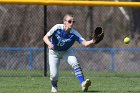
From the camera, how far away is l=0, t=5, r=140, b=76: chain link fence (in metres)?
17.0

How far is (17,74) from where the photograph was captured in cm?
1462

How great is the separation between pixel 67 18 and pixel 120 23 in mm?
13507

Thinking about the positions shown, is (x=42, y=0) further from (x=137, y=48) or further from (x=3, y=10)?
(x=3, y=10)

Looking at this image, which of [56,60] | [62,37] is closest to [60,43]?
[62,37]

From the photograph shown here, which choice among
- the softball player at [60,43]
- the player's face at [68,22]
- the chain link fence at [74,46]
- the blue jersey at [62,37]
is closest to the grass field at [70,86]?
the softball player at [60,43]

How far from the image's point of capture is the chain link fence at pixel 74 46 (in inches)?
667

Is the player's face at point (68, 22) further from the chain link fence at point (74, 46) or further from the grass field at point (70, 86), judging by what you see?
the chain link fence at point (74, 46)

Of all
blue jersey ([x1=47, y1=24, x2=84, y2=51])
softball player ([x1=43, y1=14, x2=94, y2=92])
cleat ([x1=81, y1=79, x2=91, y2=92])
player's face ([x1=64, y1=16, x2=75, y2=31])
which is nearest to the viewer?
cleat ([x1=81, y1=79, x2=91, y2=92])

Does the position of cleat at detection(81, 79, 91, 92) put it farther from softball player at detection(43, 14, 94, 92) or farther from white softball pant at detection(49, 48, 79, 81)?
softball player at detection(43, 14, 94, 92)

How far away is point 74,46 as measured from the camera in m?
18.7

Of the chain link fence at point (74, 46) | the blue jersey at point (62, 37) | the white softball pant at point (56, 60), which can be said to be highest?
the chain link fence at point (74, 46)

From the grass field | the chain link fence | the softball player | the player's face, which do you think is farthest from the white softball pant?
the chain link fence

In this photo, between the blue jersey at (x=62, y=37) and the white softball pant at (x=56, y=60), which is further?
the blue jersey at (x=62, y=37)

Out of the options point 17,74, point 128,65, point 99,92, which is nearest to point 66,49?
point 99,92
